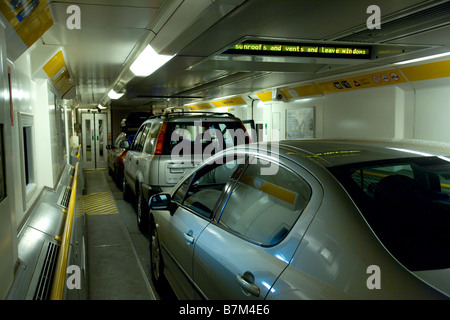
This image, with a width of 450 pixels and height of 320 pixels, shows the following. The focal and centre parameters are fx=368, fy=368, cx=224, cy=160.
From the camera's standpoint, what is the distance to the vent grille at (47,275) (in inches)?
89.1

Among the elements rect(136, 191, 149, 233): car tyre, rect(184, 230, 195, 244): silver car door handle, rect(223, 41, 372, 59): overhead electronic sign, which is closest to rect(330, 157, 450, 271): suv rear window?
rect(184, 230, 195, 244): silver car door handle

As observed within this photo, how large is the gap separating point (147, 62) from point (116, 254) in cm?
339

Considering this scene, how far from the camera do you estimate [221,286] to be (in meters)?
2.23

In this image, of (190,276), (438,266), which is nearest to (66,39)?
(190,276)

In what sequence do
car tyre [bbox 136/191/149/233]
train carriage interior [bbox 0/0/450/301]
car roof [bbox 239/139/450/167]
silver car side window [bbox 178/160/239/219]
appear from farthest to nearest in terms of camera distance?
car tyre [bbox 136/191/149/233], silver car side window [bbox 178/160/239/219], train carriage interior [bbox 0/0/450/301], car roof [bbox 239/139/450/167]

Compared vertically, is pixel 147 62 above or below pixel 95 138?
above

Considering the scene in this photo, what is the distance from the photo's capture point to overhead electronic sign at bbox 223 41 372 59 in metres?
6.30

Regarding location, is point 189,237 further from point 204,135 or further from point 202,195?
point 204,135

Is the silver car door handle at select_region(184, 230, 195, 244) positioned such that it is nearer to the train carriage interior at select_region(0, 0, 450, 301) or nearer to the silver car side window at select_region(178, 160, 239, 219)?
the train carriage interior at select_region(0, 0, 450, 301)

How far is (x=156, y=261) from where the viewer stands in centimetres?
418

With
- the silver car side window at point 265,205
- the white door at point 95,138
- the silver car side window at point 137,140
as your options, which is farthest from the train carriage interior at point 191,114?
the white door at point 95,138

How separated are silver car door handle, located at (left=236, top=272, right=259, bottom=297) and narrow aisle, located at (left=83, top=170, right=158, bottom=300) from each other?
234cm

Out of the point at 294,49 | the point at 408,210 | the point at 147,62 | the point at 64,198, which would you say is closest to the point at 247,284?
the point at 408,210

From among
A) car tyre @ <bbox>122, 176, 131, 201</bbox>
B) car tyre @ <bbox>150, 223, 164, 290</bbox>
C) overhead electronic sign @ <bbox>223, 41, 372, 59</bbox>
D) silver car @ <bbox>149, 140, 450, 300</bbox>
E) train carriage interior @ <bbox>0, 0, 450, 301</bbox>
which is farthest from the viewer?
car tyre @ <bbox>122, 176, 131, 201</bbox>
